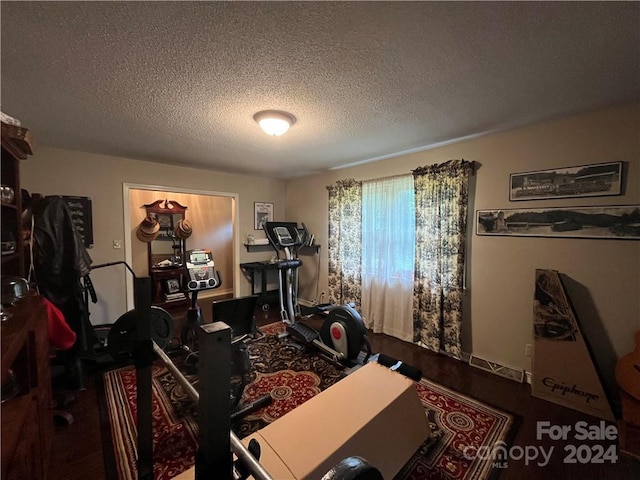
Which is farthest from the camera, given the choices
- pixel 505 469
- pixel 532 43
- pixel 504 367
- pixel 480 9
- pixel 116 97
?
pixel 504 367

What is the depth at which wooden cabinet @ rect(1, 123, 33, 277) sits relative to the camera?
4.76 ft

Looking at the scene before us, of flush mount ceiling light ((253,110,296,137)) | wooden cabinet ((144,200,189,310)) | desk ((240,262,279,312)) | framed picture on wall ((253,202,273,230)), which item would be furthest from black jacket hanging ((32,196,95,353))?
framed picture on wall ((253,202,273,230))

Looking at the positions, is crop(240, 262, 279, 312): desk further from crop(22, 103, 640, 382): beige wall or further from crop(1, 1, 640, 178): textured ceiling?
crop(1, 1, 640, 178): textured ceiling

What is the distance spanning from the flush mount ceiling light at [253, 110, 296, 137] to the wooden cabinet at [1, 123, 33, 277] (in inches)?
55.0

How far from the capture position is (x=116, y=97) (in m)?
1.81

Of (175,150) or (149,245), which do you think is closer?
(175,150)

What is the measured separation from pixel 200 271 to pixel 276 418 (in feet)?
6.02

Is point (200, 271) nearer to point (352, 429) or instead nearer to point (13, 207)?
point (13, 207)

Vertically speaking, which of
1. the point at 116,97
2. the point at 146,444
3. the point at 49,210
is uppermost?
the point at 116,97

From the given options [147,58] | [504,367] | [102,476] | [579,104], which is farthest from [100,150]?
[504,367]

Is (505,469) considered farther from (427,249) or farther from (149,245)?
(149,245)

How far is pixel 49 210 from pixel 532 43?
3394 millimetres

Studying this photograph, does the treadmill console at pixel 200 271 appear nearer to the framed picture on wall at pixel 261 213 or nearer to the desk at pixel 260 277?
the desk at pixel 260 277

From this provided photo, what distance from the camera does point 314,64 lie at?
1455 mm
